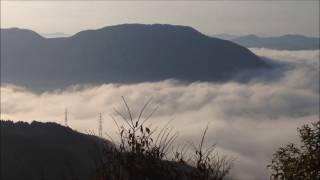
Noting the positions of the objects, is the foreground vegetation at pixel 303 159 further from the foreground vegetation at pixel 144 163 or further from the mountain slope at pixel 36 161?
the mountain slope at pixel 36 161

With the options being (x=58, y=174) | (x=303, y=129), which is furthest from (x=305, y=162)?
(x=58, y=174)

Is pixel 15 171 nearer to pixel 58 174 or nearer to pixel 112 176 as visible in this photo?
pixel 58 174

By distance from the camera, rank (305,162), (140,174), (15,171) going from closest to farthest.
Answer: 1. (140,174)
2. (305,162)
3. (15,171)

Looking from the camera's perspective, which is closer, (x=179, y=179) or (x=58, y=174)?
(x=179, y=179)

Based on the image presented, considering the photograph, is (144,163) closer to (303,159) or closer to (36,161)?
(303,159)

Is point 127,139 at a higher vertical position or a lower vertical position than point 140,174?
higher

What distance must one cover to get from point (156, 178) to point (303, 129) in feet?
40.0

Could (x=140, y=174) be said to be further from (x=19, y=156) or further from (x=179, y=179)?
(x=19, y=156)

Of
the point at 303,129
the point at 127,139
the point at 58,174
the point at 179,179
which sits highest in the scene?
the point at 58,174

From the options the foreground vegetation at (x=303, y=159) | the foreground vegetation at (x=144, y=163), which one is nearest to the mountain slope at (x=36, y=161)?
the foreground vegetation at (x=303, y=159)

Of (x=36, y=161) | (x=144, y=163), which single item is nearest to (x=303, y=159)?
(x=144, y=163)

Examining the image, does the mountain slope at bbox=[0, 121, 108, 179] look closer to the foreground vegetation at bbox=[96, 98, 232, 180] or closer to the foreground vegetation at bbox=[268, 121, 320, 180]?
the foreground vegetation at bbox=[268, 121, 320, 180]

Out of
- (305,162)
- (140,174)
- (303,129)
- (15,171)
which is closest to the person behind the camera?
(140,174)

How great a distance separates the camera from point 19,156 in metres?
182
